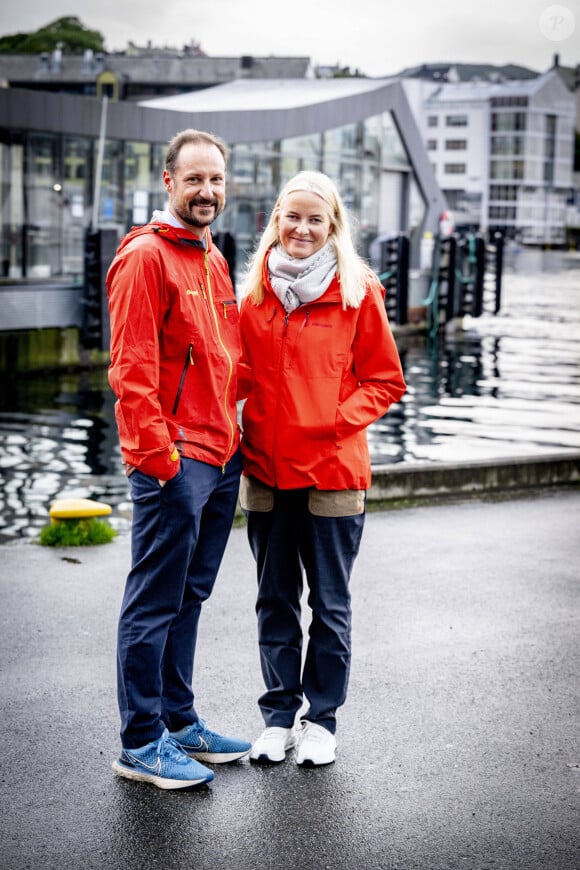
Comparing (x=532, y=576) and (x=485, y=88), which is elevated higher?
(x=485, y=88)

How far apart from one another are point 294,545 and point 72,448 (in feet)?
32.7

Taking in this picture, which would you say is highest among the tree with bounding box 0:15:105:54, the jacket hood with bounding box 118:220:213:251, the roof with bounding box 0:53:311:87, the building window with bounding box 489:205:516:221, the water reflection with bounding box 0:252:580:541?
the tree with bounding box 0:15:105:54

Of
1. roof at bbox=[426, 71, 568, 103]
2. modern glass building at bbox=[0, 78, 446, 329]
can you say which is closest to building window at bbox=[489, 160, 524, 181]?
roof at bbox=[426, 71, 568, 103]

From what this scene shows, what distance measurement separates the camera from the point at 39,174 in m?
25.8

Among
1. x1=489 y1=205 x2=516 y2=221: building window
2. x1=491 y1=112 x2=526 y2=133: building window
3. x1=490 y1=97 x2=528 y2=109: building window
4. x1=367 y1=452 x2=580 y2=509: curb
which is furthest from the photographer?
x1=491 y1=112 x2=526 y2=133: building window

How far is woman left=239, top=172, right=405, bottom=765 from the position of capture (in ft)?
13.7

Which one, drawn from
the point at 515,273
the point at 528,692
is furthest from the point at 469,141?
the point at 528,692

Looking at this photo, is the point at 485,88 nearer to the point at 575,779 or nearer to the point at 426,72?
the point at 426,72

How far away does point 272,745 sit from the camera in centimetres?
430

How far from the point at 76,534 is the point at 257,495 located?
3357mm

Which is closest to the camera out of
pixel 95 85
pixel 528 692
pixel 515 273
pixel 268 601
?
pixel 268 601

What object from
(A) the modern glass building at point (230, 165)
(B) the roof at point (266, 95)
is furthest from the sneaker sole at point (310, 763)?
(B) the roof at point (266, 95)

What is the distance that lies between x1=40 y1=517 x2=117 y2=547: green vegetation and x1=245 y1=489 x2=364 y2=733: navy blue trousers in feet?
10.2

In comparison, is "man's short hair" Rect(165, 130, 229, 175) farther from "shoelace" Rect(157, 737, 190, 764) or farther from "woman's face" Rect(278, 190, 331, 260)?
"shoelace" Rect(157, 737, 190, 764)
